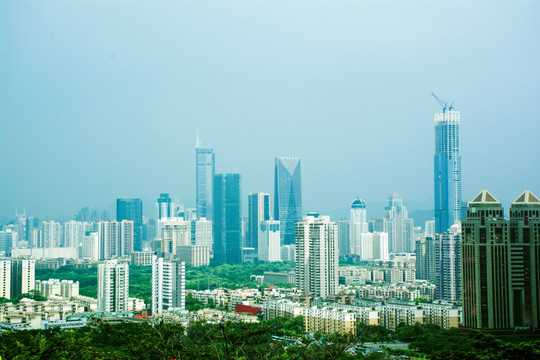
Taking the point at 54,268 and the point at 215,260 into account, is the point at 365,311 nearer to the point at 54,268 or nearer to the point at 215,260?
the point at 54,268

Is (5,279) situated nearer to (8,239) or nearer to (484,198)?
(484,198)

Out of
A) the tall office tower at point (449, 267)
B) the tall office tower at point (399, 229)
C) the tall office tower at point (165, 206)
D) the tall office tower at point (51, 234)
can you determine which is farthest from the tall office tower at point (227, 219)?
the tall office tower at point (449, 267)

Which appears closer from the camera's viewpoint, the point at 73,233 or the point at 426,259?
the point at 426,259

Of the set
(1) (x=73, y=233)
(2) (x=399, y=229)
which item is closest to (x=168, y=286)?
(1) (x=73, y=233)

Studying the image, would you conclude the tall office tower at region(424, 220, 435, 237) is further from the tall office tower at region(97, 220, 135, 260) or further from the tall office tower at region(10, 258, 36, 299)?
the tall office tower at region(10, 258, 36, 299)

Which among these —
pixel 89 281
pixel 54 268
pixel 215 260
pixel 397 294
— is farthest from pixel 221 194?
pixel 397 294

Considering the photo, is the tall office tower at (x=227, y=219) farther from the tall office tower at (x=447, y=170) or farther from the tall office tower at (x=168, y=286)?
the tall office tower at (x=168, y=286)

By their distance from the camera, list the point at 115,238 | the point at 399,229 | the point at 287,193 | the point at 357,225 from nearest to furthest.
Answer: the point at 115,238, the point at 399,229, the point at 357,225, the point at 287,193
